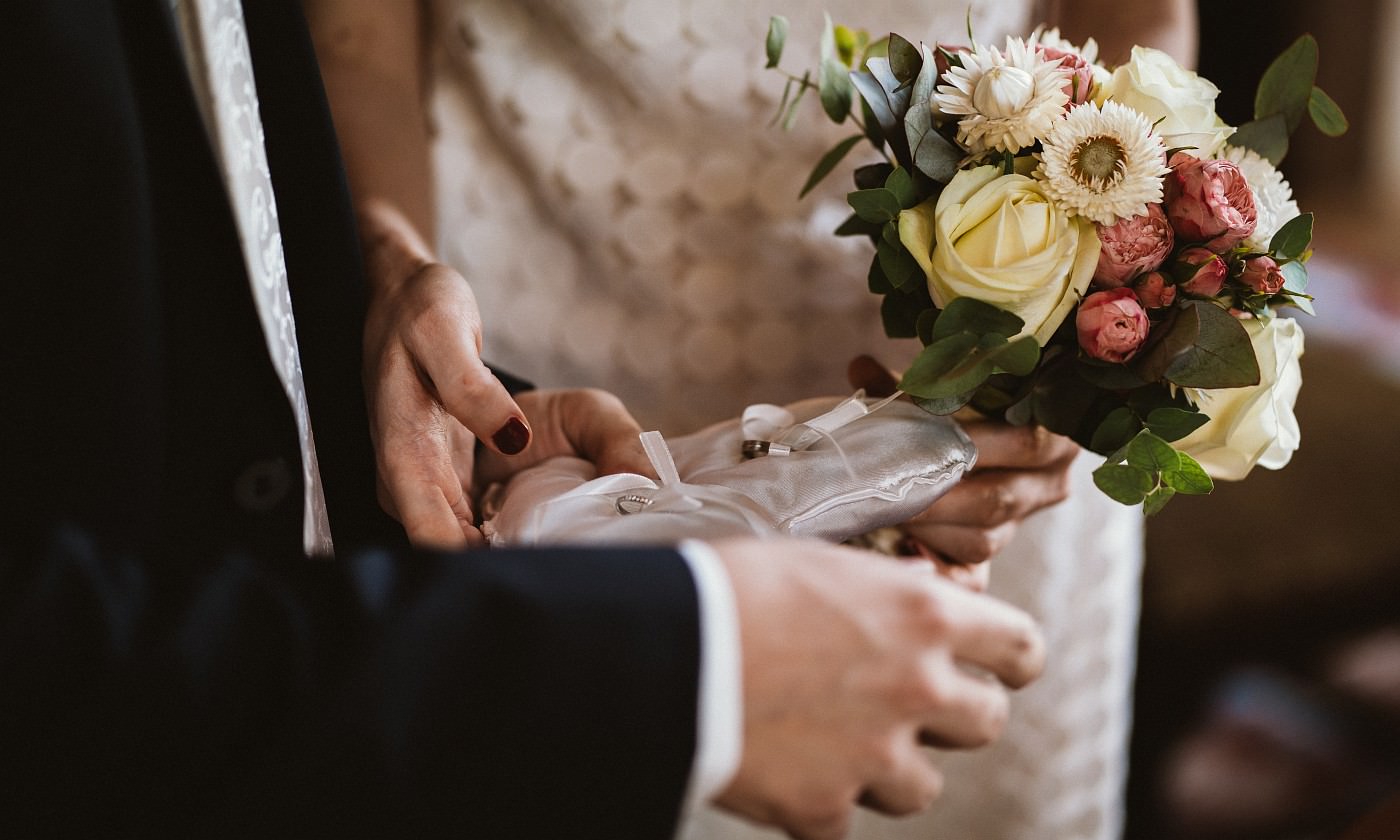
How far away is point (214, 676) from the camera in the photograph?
43cm

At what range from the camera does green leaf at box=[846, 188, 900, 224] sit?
715 mm

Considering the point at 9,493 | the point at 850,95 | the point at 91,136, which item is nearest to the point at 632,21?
the point at 850,95

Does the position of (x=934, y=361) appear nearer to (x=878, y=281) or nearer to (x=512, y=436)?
(x=878, y=281)

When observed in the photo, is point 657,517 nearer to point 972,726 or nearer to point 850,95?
point 972,726

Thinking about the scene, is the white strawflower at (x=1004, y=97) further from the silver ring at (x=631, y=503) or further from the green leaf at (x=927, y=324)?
the silver ring at (x=631, y=503)

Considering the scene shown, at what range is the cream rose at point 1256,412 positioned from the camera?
70cm

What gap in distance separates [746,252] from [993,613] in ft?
1.94

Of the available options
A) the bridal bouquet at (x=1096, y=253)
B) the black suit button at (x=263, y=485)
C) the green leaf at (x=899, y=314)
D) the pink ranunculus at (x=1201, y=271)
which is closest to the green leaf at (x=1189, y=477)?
A: the bridal bouquet at (x=1096, y=253)

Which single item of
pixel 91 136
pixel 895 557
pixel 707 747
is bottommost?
pixel 895 557

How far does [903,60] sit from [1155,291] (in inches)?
9.7

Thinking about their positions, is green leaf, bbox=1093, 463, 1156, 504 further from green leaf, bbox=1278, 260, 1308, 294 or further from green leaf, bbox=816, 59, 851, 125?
green leaf, bbox=816, 59, 851, 125

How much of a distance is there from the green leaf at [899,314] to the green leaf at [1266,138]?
272 mm

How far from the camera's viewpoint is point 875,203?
72cm

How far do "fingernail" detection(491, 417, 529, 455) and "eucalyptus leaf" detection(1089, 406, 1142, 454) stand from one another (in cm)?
39
